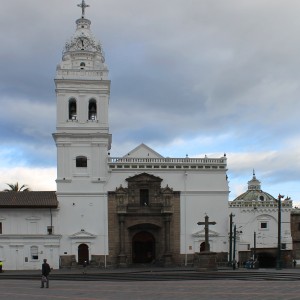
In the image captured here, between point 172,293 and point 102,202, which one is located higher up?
point 102,202

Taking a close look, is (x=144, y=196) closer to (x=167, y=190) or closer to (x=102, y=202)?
(x=167, y=190)

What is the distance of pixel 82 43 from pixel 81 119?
316 inches

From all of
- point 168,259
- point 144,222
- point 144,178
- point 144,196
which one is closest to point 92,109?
point 144,178

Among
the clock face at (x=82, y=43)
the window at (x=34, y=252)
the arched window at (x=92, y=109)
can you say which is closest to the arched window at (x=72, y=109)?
the arched window at (x=92, y=109)

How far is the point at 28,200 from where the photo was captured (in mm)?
58031

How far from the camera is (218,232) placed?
59.4 meters

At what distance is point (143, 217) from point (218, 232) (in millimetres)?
7539

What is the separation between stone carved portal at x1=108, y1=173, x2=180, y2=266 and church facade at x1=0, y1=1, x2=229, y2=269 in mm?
95

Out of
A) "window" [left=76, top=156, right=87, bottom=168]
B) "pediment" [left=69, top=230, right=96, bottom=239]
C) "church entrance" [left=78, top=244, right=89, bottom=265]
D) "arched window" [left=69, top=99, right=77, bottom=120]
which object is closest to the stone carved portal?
"pediment" [left=69, top=230, right=96, bottom=239]

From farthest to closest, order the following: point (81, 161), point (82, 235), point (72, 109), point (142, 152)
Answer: point (142, 152) < point (72, 109) < point (81, 161) < point (82, 235)

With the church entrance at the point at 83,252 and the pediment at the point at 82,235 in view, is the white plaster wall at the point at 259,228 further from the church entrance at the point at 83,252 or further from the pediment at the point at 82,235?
the church entrance at the point at 83,252

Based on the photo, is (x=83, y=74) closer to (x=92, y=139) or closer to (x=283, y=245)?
(x=92, y=139)

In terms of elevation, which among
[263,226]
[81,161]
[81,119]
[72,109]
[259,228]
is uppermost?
[72,109]

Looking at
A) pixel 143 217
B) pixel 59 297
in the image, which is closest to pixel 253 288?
pixel 59 297
